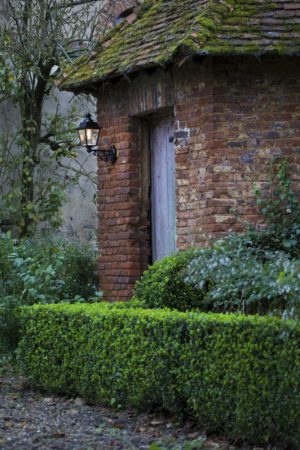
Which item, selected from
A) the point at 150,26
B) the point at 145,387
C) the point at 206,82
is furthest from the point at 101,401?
the point at 150,26

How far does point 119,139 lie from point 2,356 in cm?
294

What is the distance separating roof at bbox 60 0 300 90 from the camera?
9.63m

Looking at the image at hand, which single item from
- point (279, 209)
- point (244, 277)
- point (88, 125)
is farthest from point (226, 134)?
point (244, 277)

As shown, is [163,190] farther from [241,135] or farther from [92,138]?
[241,135]

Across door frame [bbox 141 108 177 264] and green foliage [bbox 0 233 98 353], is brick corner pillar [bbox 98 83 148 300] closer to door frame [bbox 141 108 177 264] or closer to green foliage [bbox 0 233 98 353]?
door frame [bbox 141 108 177 264]

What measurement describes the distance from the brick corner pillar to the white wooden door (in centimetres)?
18

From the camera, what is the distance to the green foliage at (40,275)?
410 inches

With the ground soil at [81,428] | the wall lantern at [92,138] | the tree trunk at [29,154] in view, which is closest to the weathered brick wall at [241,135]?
the wall lantern at [92,138]

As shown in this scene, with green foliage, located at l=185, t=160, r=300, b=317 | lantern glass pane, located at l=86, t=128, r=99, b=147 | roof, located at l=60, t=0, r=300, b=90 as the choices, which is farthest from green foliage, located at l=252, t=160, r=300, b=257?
lantern glass pane, located at l=86, t=128, r=99, b=147

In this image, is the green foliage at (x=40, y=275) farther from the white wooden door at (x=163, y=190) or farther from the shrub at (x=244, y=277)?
the shrub at (x=244, y=277)

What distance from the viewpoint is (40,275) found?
417 inches

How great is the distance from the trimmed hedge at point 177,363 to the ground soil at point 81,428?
130mm

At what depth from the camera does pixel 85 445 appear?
6465 millimetres

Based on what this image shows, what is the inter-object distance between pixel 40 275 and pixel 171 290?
1.98 metres
